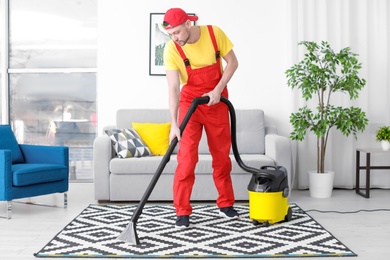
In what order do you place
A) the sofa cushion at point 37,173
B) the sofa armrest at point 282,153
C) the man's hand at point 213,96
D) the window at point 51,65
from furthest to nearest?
1. the window at point 51,65
2. the sofa armrest at point 282,153
3. the sofa cushion at point 37,173
4. the man's hand at point 213,96

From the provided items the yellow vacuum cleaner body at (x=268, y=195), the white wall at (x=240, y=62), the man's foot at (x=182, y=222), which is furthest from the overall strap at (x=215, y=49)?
the white wall at (x=240, y=62)

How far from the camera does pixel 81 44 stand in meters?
5.75

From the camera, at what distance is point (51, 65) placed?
573 cm

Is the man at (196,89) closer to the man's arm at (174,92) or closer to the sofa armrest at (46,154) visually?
Result: the man's arm at (174,92)

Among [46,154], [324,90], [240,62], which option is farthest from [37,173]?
[324,90]

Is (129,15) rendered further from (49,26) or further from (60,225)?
(60,225)

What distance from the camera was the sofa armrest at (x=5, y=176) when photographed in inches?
151

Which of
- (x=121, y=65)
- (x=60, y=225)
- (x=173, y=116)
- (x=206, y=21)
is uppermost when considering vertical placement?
(x=206, y=21)

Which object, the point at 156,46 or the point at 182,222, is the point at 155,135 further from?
the point at 182,222

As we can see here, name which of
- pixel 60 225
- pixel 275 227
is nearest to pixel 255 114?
pixel 275 227

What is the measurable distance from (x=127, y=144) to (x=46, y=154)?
65 centimetres

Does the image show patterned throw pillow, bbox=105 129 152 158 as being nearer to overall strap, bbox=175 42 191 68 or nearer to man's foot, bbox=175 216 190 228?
man's foot, bbox=175 216 190 228

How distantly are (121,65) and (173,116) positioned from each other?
2246 millimetres

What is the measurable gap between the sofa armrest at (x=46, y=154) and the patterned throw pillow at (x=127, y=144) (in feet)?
1.37
